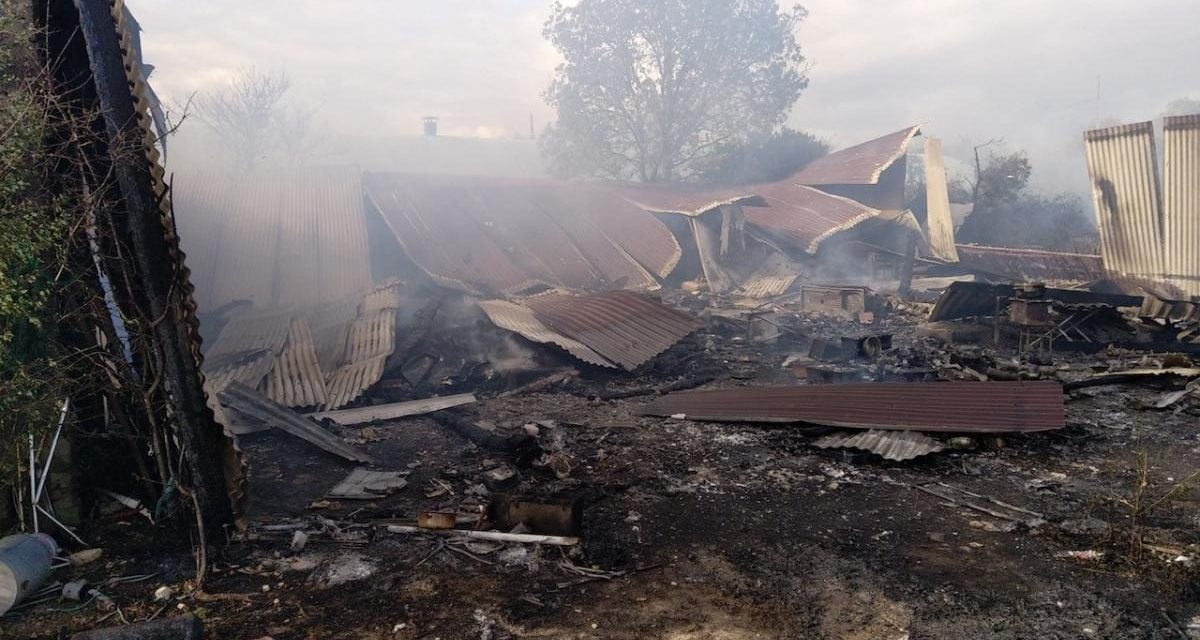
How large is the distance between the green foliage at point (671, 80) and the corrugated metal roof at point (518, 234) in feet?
35.5

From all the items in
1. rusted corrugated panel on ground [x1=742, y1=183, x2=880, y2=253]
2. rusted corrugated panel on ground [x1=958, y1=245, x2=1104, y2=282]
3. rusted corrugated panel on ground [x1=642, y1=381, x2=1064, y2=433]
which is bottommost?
rusted corrugated panel on ground [x1=642, y1=381, x2=1064, y2=433]

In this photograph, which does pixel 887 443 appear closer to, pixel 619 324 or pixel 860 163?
pixel 619 324

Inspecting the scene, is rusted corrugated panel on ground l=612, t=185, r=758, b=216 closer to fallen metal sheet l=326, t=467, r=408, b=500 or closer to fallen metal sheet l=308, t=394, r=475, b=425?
fallen metal sheet l=308, t=394, r=475, b=425

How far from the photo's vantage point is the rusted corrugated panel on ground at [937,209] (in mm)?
19138

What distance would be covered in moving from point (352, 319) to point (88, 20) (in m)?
6.11

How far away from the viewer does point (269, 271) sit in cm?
1185

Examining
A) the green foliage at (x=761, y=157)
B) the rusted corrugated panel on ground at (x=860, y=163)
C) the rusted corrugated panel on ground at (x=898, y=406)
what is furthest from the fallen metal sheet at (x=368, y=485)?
the green foliage at (x=761, y=157)

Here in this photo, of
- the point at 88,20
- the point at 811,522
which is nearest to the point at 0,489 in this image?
the point at 88,20

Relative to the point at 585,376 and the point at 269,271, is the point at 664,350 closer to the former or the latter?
the point at 585,376

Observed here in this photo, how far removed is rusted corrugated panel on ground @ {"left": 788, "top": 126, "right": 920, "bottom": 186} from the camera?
1973 cm

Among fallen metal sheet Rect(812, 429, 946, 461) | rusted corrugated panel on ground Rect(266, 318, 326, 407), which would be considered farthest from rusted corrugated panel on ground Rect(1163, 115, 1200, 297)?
rusted corrugated panel on ground Rect(266, 318, 326, 407)

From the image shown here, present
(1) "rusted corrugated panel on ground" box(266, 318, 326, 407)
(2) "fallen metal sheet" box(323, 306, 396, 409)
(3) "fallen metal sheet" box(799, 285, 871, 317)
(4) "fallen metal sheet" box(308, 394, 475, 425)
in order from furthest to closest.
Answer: (3) "fallen metal sheet" box(799, 285, 871, 317)
(2) "fallen metal sheet" box(323, 306, 396, 409)
(1) "rusted corrugated panel on ground" box(266, 318, 326, 407)
(4) "fallen metal sheet" box(308, 394, 475, 425)

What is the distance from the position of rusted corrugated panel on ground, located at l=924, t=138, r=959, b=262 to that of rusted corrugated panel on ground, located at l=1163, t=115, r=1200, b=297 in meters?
5.52

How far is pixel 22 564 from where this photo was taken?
355cm
